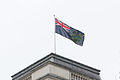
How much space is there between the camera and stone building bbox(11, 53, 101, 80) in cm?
6005

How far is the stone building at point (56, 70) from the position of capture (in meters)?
60.0

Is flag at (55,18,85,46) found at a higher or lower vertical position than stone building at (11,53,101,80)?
higher

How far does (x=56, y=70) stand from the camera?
6053 cm

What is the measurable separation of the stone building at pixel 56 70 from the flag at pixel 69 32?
13.9 feet

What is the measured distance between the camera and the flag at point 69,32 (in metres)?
64.5

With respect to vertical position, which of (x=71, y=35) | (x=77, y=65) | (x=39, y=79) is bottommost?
(x=39, y=79)

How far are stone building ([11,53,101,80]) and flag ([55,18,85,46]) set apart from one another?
167 inches

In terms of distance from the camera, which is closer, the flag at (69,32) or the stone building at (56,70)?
the stone building at (56,70)

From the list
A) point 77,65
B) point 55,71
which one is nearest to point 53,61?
point 55,71

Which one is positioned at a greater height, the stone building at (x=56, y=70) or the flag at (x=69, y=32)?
the flag at (x=69, y=32)

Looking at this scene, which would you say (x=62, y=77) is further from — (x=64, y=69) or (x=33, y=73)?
(x=33, y=73)

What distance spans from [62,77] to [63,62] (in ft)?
11.1

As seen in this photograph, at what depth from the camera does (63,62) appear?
2475 inches

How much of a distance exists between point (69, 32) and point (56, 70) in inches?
333
